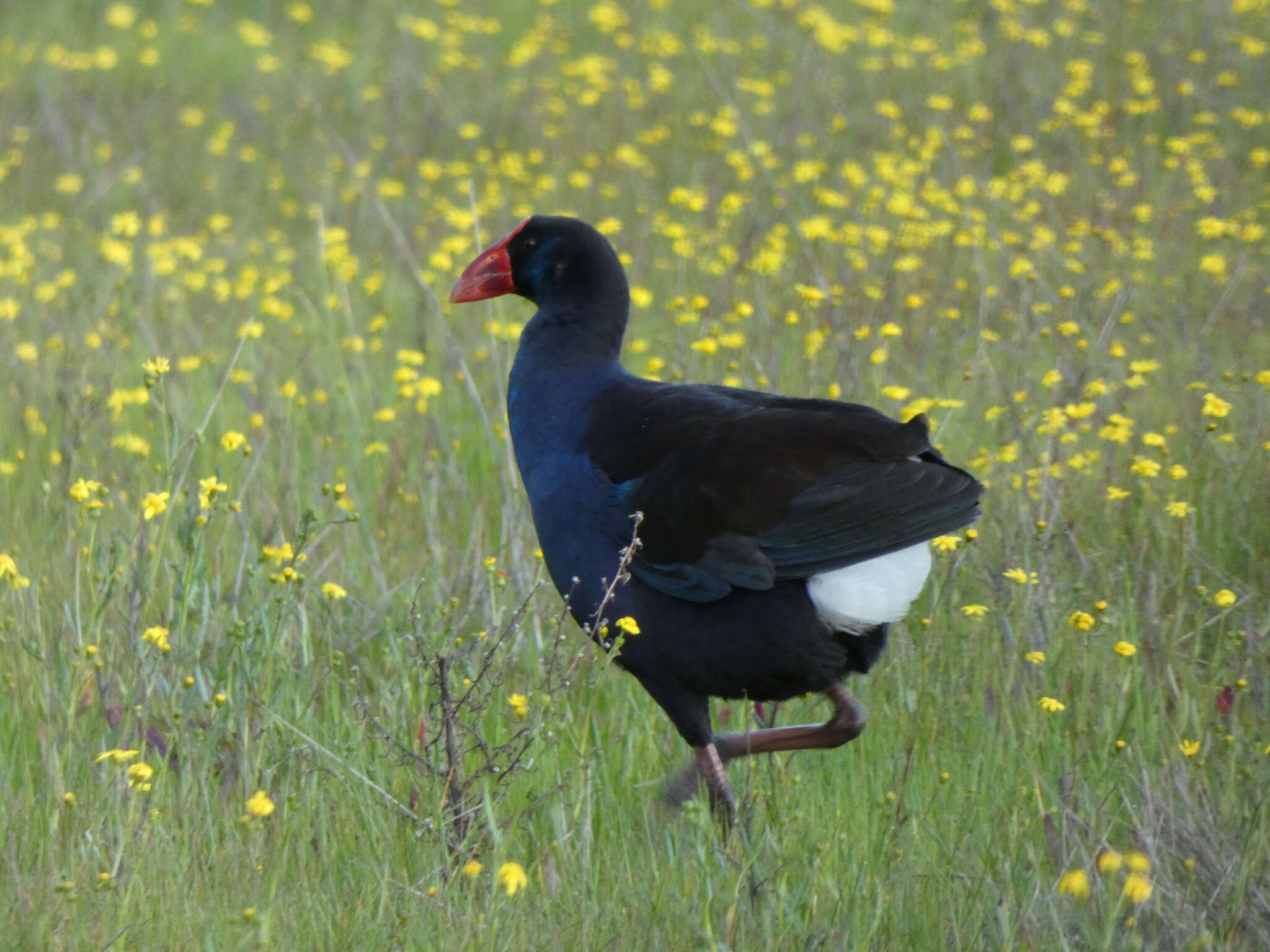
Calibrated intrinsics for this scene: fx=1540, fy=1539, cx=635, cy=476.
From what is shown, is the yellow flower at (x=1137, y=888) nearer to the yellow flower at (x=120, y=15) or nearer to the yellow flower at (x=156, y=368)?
the yellow flower at (x=156, y=368)

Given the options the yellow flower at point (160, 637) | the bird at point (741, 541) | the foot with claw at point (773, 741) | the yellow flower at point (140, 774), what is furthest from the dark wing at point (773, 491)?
the yellow flower at point (140, 774)

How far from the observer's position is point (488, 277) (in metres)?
3.55

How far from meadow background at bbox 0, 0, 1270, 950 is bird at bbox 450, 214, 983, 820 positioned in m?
0.15

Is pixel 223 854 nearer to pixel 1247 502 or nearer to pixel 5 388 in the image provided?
pixel 1247 502

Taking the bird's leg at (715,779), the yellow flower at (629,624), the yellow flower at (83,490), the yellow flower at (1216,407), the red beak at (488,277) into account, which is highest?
the red beak at (488,277)

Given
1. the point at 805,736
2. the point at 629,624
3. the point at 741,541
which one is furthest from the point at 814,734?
the point at 629,624

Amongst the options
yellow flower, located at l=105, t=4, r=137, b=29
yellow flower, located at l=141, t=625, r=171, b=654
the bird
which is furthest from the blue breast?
yellow flower, located at l=105, t=4, r=137, b=29

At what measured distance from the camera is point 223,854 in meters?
2.47

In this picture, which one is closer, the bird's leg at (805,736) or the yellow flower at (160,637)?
the yellow flower at (160,637)

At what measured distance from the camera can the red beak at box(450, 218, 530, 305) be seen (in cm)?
352

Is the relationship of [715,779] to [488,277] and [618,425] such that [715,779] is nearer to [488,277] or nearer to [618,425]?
[618,425]

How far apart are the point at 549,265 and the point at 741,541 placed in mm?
936

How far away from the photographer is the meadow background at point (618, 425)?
7.82ft

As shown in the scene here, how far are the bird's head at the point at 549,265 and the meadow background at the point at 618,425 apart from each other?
20cm
